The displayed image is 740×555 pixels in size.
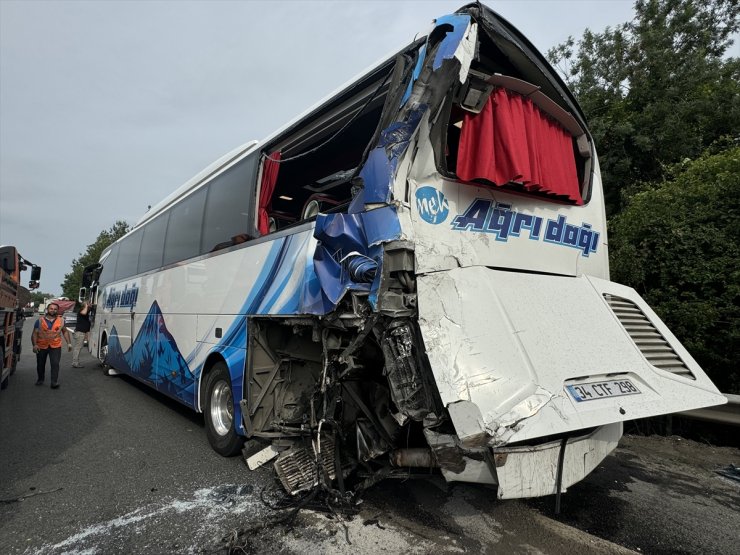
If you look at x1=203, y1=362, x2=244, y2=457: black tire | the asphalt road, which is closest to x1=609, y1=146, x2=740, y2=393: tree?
the asphalt road

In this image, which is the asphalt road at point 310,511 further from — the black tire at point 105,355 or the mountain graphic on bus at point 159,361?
the black tire at point 105,355

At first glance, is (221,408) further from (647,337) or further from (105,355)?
(105,355)

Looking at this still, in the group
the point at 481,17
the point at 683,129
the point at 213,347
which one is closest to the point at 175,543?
the point at 213,347

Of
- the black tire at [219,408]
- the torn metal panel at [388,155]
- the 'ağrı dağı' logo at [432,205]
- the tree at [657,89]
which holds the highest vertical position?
the tree at [657,89]

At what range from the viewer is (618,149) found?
11305 mm

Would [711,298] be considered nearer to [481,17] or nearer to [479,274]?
[479,274]

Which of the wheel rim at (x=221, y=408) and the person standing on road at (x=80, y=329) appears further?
the person standing on road at (x=80, y=329)

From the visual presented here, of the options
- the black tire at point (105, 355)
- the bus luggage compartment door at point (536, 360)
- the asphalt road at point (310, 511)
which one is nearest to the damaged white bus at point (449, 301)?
the bus luggage compartment door at point (536, 360)

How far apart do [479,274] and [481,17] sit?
1726 mm

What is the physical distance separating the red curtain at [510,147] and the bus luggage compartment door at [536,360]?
0.71 meters

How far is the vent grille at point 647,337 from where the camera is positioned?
330 cm

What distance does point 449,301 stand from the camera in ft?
8.91

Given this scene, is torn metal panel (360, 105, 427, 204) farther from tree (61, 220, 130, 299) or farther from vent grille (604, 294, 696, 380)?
tree (61, 220, 130, 299)

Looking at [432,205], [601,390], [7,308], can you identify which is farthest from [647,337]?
[7,308]
